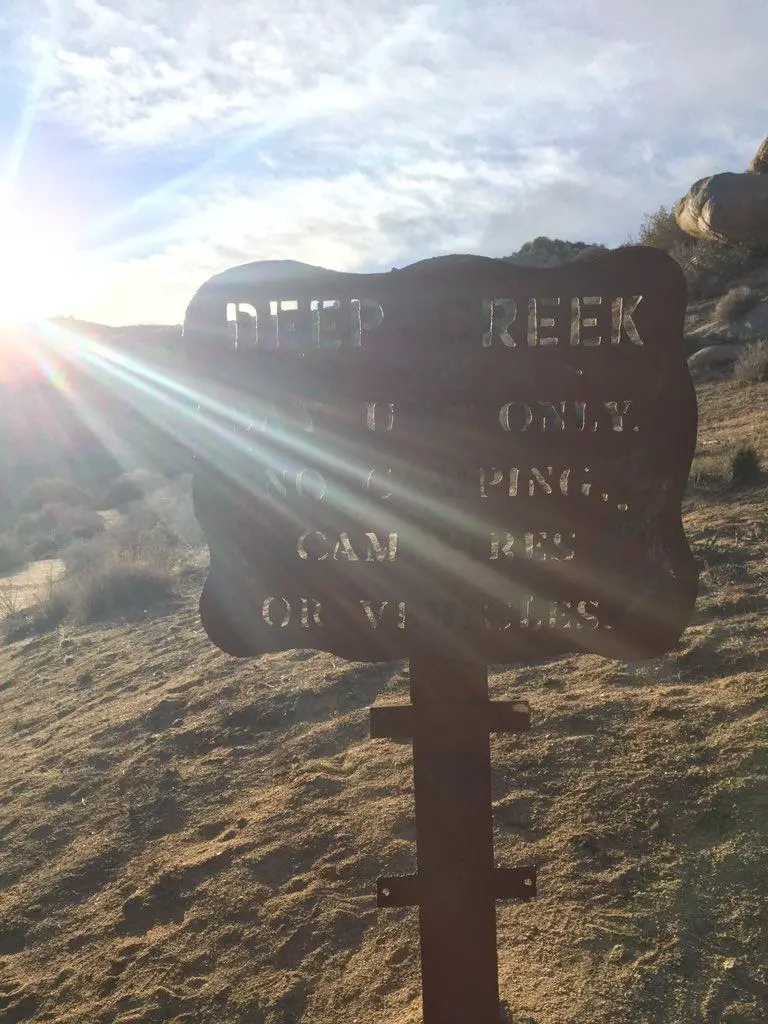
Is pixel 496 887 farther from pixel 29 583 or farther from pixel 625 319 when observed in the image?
pixel 29 583

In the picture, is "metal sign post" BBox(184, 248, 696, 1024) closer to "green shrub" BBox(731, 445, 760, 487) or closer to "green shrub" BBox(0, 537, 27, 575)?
"green shrub" BBox(731, 445, 760, 487)

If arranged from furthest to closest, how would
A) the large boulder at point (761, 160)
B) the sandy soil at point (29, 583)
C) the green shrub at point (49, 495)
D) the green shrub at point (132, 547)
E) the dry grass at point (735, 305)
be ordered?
the green shrub at point (49, 495) < the large boulder at point (761, 160) < the dry grass at point (735, 305) < the sandy soil at point (29, 583) < the green shrub at point (132, 547)

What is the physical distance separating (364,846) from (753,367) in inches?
419

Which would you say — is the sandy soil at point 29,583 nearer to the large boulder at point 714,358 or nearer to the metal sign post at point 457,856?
the metal sign post at point 457,856

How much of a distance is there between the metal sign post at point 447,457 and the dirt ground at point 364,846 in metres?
1.35

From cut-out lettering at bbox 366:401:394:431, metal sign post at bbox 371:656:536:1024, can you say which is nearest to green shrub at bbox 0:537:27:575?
metal sign post at bbox 371:656:536:1024

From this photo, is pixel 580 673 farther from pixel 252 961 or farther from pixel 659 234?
pixel 659 234

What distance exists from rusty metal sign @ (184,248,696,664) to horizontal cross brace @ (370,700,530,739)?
0.57ft

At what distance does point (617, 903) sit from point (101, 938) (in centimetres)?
241

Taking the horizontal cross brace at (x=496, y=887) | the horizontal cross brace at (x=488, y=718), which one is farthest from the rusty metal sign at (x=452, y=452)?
the horizontal cross brace at (x=496, y=887)

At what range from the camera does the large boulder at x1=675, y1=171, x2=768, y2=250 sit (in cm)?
1767

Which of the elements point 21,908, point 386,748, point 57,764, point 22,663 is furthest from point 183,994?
point 22,663

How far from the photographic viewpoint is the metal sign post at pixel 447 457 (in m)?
2.03

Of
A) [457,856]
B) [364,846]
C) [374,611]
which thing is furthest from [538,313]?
[364,846]
